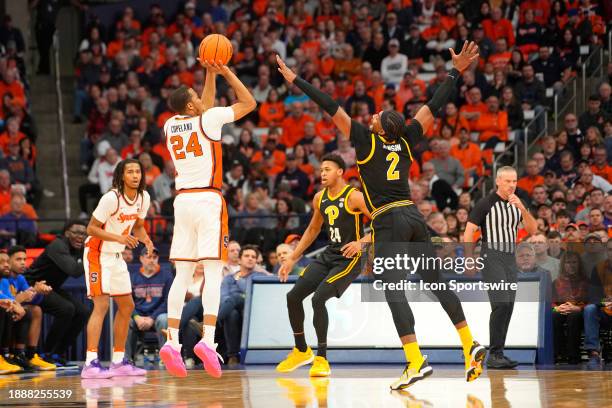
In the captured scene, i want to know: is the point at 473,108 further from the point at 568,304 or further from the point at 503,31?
the point at 568,304

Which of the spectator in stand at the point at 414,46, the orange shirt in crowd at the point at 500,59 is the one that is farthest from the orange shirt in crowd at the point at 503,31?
the spectator in stand at the point at 414,46

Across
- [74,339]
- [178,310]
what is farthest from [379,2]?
[178,310]

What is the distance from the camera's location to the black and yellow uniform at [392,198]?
947 cm

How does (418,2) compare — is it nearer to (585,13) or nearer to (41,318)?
(585,13)

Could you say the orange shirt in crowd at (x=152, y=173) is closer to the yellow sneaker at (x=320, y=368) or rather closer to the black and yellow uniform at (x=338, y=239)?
the black and yellow uniform at (x=338, y=239)

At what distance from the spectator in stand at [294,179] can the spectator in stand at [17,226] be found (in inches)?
155

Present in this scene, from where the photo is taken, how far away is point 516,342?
12.6 m

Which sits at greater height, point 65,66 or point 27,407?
point 65,66

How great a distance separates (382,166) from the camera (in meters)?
9.54

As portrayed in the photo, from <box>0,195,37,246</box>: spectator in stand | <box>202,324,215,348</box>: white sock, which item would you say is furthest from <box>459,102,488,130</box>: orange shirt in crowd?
<box>202,324,215,348</box>: white sock

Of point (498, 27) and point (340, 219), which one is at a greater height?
point (498, 27)

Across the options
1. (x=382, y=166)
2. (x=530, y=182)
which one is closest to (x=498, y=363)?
(x=382, y=166)

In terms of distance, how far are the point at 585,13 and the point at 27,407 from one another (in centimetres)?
1423

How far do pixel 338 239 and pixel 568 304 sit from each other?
297cm
